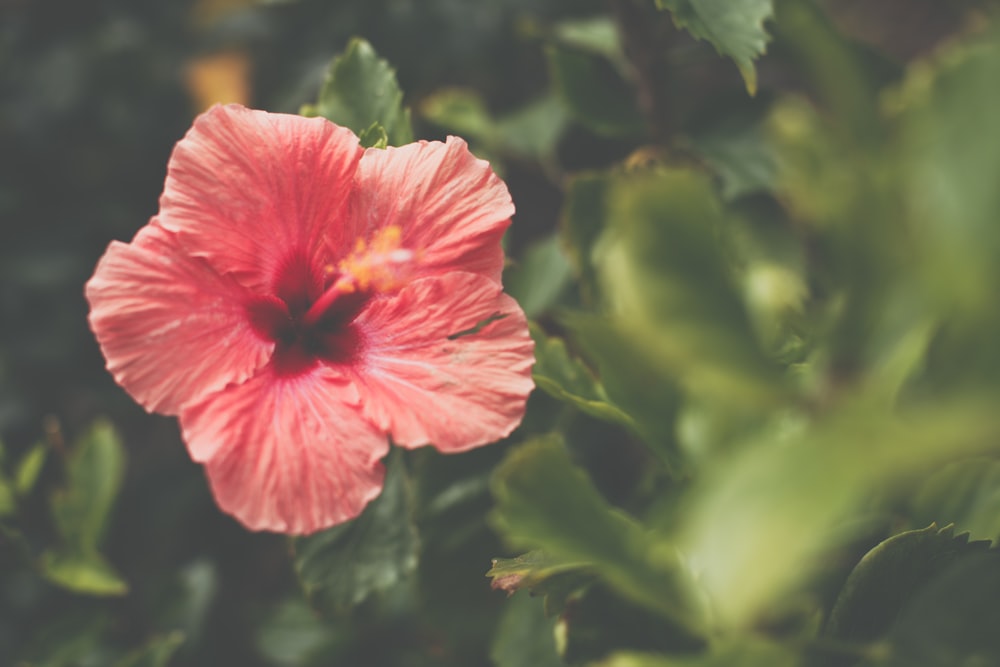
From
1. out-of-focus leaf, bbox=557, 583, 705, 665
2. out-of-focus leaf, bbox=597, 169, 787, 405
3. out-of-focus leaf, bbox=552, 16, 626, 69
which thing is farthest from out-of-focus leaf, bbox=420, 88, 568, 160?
out-of-focus leaf, bbox=597, 169, 787, 405

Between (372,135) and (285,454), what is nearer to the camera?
(285,454)

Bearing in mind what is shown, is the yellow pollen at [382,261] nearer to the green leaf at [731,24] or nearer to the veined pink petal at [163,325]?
the veined pink petal at [163,325]

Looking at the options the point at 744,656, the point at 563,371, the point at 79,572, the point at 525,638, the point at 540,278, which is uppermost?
the point at 744,656

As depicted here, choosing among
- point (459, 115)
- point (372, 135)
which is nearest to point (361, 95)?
point (372, 135)

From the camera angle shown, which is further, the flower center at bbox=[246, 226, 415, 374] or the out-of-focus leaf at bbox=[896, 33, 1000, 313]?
the flower center at bbox=[246, 226, 415, 374]

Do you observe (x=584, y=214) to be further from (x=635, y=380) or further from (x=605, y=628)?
(x=605, y=628)

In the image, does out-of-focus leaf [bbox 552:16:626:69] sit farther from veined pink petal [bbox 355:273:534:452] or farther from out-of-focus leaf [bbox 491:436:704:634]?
out-of-focus leaf [bbox 491:436:704:634]
